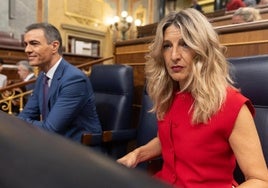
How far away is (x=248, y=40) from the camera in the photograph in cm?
149

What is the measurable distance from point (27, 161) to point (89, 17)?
27.6ft

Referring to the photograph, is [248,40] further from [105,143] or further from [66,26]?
[66,26]

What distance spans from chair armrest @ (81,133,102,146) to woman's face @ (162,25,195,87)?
70 centimetres

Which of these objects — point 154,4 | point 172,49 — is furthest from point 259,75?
point 154,4

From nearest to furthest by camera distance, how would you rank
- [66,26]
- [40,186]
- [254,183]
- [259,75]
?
[40,186]
[254,183]
[259,75]
[66,26]

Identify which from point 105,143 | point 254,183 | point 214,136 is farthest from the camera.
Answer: point 105,143

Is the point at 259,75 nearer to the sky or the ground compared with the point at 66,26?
nearer to the ground

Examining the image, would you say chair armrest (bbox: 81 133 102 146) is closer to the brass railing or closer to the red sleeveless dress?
the red sleeveless dress

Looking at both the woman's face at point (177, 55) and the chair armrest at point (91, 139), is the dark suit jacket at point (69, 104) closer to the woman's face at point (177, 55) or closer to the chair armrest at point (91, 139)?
the chair armrest at point (91, 139)

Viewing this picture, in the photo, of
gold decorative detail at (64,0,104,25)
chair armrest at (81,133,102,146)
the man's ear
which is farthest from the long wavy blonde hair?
gold decorative detail at (64,0,104,25)

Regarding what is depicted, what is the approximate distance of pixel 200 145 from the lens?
0.92 meters

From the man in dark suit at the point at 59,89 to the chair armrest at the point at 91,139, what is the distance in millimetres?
104

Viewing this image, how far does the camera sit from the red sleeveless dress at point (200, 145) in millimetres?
869

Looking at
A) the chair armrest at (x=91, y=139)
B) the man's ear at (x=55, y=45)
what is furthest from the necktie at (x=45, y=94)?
the chair armrest at (x=91, y=139)
